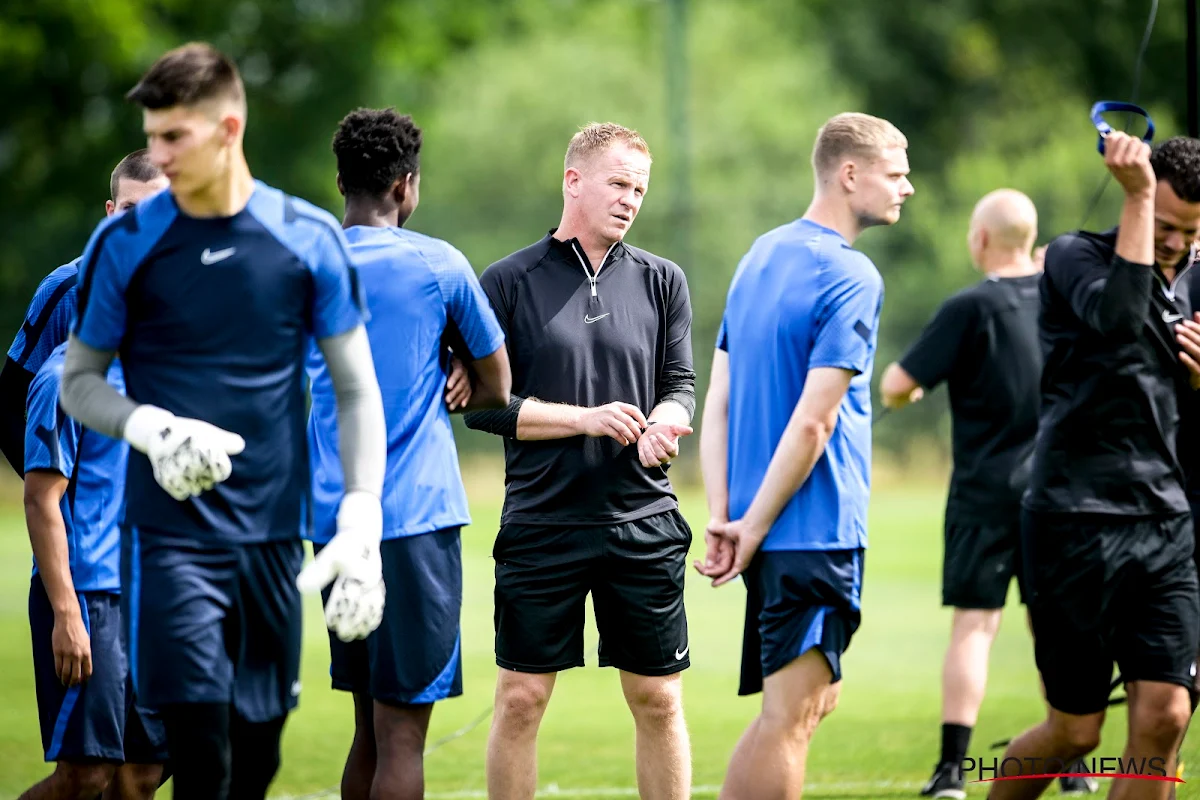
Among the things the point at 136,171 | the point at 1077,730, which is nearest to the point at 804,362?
the point at 1077,730

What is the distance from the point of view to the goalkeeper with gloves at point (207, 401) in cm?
Answer: 385

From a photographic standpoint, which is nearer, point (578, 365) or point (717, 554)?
point (717, 554)

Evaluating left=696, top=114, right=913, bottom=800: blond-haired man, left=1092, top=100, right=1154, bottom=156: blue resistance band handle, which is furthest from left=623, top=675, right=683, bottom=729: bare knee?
left=1092, top=100, right=1154, bottom=156: blue resistance band handle

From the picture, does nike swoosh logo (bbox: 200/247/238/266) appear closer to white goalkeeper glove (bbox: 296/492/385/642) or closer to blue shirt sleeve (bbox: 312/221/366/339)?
blue shirt sleeve (bbox: 312/221/366/339)

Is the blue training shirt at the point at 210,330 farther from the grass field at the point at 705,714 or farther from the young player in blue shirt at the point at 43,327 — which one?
the grass field at the point at 705,714

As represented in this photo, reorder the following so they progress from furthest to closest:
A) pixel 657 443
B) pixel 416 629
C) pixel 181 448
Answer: pixel 657 443
pixel 416 629
pixel 181 448

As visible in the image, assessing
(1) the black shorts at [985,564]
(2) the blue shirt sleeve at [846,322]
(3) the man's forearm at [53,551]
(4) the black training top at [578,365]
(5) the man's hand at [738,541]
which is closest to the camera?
(2) the blue shirt sleeve at [846,322]

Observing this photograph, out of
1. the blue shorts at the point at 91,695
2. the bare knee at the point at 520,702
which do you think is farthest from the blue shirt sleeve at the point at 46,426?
the bare knee at the point at 520,702

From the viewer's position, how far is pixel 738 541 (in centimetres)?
486

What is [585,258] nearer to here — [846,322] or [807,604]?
[846,322]

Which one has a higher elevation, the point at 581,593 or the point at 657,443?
the point at 657,443

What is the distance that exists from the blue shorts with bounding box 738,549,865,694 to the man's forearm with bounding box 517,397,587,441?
0.84 meters

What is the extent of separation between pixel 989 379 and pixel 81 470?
4073 mm

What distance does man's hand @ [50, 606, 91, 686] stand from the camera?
16.0ft
